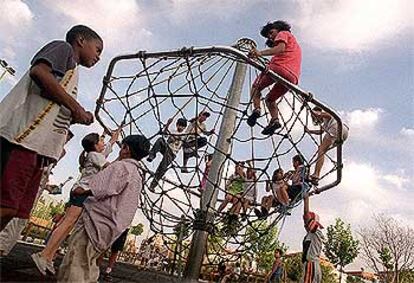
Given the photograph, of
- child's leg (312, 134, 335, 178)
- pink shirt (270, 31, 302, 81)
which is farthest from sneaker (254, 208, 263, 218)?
pink shirt (270, 31, 302, 81)

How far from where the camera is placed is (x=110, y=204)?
2.45 metres

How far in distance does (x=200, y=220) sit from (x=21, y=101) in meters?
2.18

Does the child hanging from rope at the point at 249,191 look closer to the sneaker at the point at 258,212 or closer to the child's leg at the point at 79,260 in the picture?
the sneaker at the point at 258,212

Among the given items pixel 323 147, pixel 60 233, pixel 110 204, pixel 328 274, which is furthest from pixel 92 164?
pixel 328 274

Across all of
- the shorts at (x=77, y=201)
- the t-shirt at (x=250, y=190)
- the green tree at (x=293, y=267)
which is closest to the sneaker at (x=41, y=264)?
the shorts at (x=77, y=201)

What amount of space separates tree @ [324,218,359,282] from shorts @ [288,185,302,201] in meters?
23.1

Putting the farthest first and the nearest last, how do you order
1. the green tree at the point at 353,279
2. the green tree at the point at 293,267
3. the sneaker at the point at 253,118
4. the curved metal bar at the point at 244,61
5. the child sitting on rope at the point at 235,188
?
the green tree at the point at 353,279
the green tree at the point at 293,267
the child sitting on rope at the point at 235,188
the sneaker at the point at 253,118
the curved metal bar at the point at 244,61

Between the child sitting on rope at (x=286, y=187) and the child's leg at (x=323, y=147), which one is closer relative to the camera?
the child's leg at (x=323, y=147)

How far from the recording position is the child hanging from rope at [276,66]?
4207mm

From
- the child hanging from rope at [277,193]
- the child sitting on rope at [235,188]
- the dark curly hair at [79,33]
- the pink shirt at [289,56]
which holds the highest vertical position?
the pink shirt at [289,56]

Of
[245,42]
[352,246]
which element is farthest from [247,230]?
[352,246]

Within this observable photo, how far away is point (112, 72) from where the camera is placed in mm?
4770

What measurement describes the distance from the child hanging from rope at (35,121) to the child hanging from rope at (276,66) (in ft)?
7.91

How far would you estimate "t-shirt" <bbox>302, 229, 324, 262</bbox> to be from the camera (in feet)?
19.5
